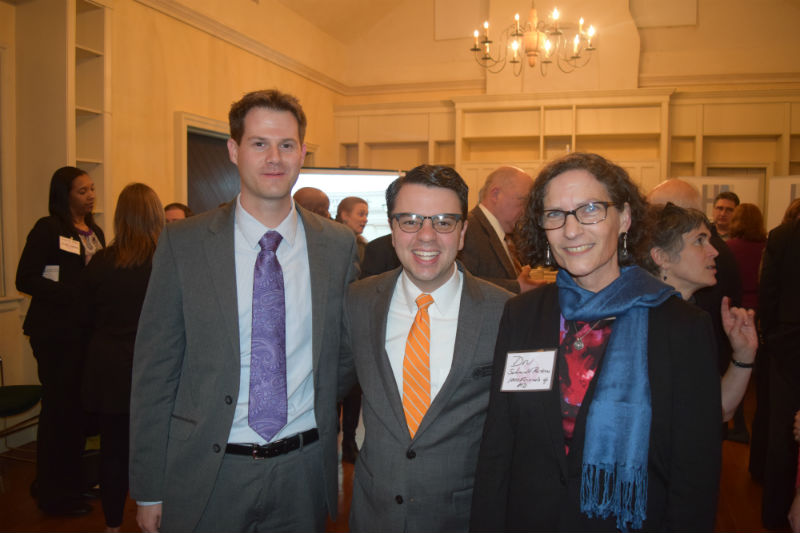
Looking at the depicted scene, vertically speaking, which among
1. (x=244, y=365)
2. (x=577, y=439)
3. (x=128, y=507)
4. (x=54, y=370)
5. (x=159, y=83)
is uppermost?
(x=159, y=83)

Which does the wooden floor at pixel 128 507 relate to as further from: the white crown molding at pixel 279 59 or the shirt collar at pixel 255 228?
the white crown molding at pixel 279 59

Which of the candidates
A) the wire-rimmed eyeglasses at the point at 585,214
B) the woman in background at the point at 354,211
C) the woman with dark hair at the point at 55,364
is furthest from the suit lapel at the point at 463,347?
the woman in background at the point at 354,211

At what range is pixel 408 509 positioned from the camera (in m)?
1.47

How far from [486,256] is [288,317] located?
6.08 ft

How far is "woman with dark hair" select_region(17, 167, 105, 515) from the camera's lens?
3.19m

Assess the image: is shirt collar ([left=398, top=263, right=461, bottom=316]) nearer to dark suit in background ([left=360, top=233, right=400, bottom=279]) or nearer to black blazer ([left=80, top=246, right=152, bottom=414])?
black blazer ([left=80, top=246, right=152, bottom=414])

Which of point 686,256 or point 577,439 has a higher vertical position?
point 686,256

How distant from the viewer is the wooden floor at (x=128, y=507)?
307 cm

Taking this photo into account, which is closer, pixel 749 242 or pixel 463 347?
pixel 463 347

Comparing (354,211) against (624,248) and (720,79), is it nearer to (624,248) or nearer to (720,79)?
(624,248)

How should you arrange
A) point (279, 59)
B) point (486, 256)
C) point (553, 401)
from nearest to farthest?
point (553, 401) < point (486, 256) < point (279, 59)

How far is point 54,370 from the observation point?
3.23 metres

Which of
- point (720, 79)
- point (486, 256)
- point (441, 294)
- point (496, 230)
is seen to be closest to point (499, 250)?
point (486, 256)

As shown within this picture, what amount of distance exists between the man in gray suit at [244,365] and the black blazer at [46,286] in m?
1.86
